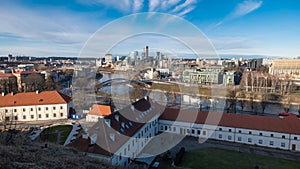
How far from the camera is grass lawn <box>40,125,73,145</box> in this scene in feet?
38.2

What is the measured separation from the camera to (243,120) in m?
12.3

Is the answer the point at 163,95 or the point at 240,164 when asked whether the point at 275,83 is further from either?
the point at 240,164

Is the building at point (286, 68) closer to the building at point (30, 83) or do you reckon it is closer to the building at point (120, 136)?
the building at point (120, 136)

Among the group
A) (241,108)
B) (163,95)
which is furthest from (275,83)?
(163,95)

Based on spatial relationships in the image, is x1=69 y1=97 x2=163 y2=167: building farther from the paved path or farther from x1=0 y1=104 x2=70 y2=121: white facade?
x1=0 y1=104 x2=70 y2=121: white facade

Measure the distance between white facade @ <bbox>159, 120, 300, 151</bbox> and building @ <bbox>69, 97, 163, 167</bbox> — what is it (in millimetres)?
2029

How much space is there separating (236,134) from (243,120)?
1.01m

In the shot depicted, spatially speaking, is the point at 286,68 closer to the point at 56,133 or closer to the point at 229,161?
the point at 229,161

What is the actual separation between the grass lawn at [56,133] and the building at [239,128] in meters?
6.36

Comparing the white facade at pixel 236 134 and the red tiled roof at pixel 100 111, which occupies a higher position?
the red tiled roof at pixel 100 111

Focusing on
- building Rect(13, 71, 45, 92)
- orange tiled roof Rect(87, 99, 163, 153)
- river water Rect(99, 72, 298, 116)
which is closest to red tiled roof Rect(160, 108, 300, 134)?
orange tiled roof Rect(87, 99, 163, 153)

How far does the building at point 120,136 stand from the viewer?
25.6 feet

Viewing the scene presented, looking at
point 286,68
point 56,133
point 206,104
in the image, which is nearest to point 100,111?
point 56,133

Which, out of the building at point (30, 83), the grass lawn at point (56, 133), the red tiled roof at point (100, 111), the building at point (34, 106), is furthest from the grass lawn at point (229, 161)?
the building at point (30, 83)
